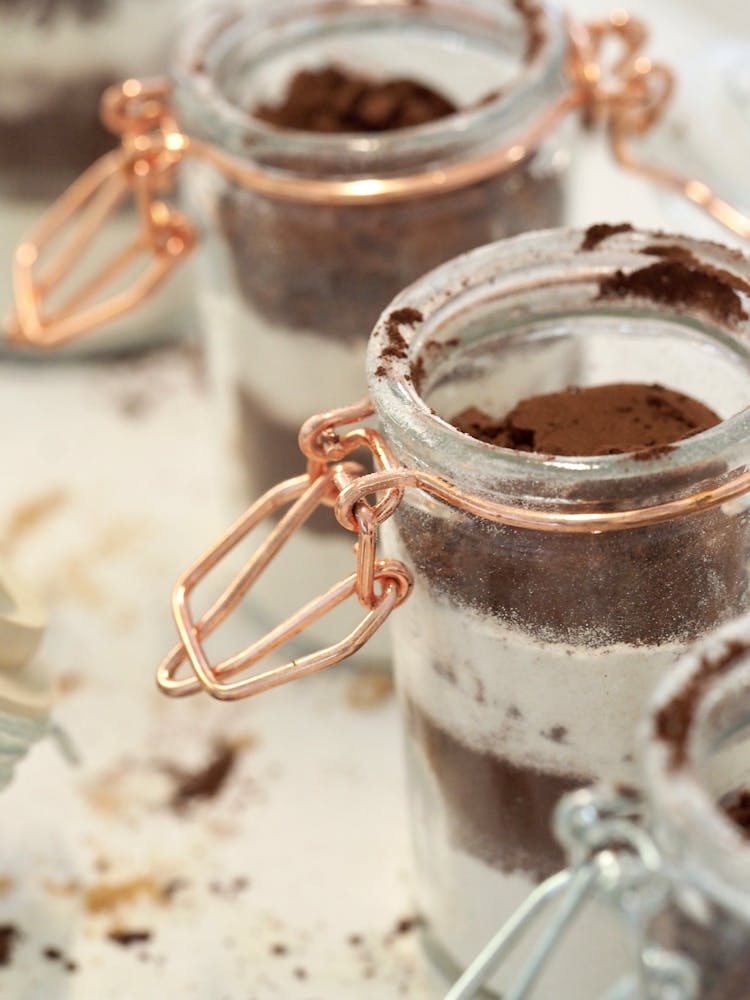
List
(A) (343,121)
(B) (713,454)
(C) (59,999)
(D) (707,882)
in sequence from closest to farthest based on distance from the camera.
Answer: (D) (707,882), (B) (713,454), (C) (59,999), (A) (343,121)

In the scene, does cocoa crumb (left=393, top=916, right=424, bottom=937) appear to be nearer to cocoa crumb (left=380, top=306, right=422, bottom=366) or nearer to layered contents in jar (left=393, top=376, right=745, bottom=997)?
layered contents in jar (left=393, top=376, right=745, bottom=997)

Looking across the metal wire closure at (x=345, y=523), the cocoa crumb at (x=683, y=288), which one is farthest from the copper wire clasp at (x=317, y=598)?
the cocoa crumb at (x=683, y=288)

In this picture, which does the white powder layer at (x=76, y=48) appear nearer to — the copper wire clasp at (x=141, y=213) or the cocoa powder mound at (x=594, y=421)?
the copper wire clasp at (x=141, y=213)

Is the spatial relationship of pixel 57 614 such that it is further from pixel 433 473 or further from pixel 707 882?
pixel 707 882

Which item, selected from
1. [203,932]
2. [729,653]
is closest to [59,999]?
[203,932]

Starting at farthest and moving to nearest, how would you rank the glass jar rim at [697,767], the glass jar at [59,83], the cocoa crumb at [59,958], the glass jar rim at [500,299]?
the glass jar at [59,83] → the cocoa crumb at [59,958] → the glass jar rim at [500,299] → the glass jar rim at [697,767]

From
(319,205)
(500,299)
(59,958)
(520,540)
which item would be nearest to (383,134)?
(319,205)

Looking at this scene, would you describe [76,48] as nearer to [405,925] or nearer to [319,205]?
[319,205]
